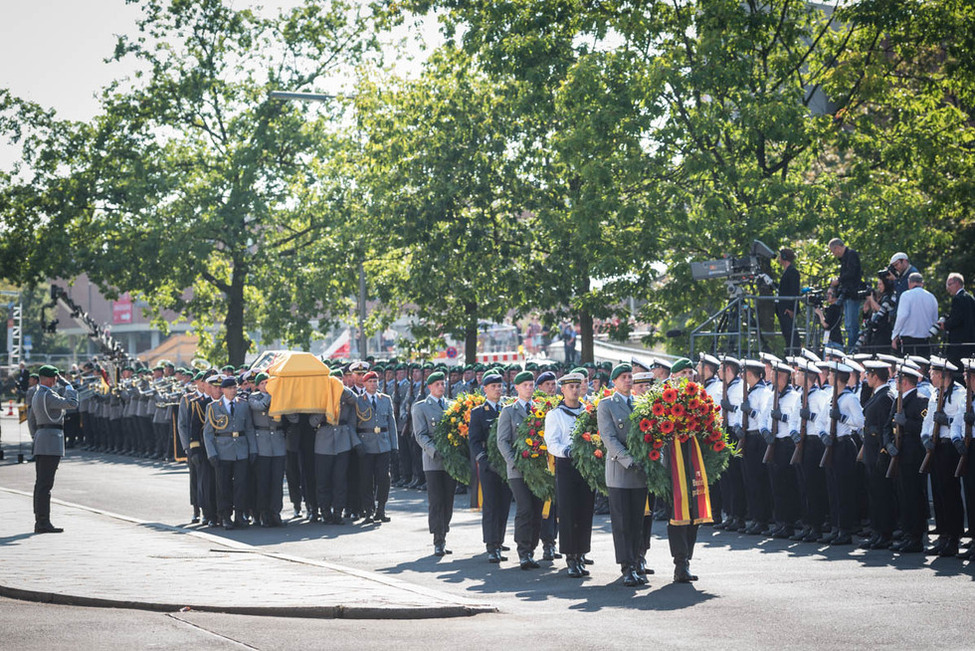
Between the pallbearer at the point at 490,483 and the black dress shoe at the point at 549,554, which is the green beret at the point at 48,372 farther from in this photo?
the black dress shoe at the point at 549,554

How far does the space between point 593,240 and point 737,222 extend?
362cm

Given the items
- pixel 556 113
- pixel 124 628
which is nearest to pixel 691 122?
pixel 556 113

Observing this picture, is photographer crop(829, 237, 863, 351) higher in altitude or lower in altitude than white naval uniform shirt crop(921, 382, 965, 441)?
higher

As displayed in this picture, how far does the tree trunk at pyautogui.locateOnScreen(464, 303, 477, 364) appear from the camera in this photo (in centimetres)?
3462

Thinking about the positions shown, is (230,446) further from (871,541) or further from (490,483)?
(871,541)

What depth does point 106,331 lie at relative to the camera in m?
44.2

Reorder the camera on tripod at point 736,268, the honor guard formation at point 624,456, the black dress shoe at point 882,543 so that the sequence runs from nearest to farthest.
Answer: the honor guard formation at point 624,456 → the black dress shoe at point 882,543 → the camera on tripod at point 736,268

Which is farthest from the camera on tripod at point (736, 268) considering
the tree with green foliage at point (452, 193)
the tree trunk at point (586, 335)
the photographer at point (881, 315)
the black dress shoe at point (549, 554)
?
the tree with green foliage at point (452, 193)

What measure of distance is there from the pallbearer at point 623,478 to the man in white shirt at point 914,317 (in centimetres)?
639

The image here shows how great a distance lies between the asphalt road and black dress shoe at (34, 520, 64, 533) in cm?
183

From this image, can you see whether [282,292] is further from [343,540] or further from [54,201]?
[343,540]

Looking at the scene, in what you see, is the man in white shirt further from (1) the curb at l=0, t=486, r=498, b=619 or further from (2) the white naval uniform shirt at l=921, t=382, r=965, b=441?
(1) the curb at l=0, t=486, r=498, b=619

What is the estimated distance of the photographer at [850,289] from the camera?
752 inches

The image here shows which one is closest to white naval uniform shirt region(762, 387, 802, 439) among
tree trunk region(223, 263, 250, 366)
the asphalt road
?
the asphalt road
